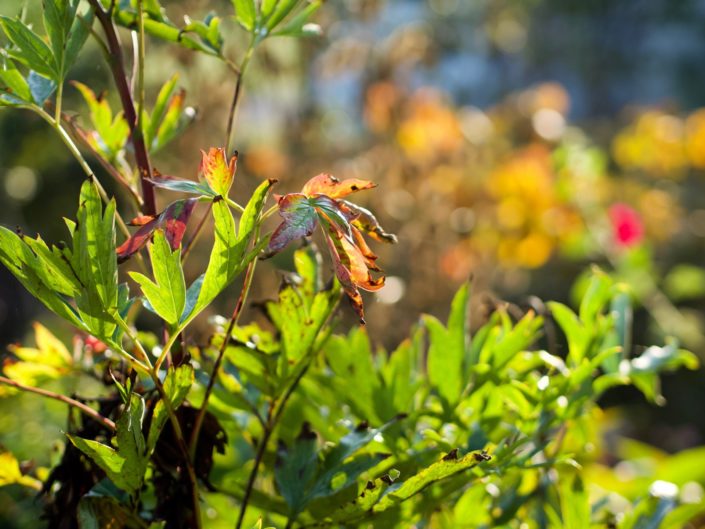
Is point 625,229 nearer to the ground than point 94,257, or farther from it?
nearer to the ground

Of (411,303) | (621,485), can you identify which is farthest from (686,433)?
(621,485)

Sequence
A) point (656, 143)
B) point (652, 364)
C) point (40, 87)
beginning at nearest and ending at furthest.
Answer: point (40, 87) → point (652, 364) → point (656, 143)

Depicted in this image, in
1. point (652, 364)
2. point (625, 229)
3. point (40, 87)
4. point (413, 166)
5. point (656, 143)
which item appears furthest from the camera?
point (656, 143)

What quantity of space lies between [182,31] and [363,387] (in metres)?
0.24

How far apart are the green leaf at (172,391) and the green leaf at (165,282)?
2cm

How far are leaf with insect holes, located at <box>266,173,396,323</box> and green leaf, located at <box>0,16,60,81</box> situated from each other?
15 centimetres

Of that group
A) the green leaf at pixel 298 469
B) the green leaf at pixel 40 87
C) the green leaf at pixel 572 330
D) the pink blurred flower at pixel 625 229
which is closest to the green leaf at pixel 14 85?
the green leaf at pixel 40 87

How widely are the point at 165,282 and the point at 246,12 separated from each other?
196mm

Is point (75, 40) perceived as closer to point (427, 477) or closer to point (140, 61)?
point (140, 61)

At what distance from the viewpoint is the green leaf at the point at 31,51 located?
1.27 feet

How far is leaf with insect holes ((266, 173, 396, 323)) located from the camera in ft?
1.07

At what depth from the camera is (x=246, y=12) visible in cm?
46

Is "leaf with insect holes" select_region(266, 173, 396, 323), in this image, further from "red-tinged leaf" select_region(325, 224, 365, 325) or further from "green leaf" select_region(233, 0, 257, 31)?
"green leaf" select_region(233, 0, 257, 31)

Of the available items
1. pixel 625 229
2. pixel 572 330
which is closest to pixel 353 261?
pixel 572 330
